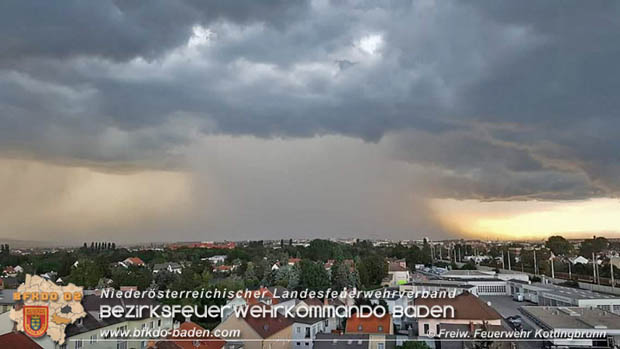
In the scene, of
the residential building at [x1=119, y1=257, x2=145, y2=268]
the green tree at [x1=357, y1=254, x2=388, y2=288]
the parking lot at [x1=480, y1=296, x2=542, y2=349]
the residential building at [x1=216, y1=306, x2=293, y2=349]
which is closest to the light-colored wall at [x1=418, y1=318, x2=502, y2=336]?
the parking lot at [x1=480, y1=296, x2=542, y2=349]

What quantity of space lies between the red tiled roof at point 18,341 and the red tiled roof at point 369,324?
16.6 m

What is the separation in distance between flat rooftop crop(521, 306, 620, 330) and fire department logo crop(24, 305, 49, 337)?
2469cm

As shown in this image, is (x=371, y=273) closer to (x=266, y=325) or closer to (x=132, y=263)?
(x=266, y=325)

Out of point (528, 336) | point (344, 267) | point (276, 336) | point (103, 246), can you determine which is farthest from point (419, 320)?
point (103, 246)

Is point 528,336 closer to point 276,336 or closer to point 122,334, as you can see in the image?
point 276,336

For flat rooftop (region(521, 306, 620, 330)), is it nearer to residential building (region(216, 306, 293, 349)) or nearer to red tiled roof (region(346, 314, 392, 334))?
red tiled roof (region(346, 314, 392, 334))

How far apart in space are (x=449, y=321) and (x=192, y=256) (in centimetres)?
8261

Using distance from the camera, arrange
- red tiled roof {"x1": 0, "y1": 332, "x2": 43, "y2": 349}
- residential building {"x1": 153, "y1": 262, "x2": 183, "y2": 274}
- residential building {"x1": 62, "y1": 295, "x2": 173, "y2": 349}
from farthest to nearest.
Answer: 1. residential building {"x1": 153, "y1": 262, "x2": 183, "y2": 274}
2. residential building {"x1": 62, "y1": 295, "x2": 173, "y2": 349}
3. red tiled roof {"x1": 0, "y1": 332, "x2": 43, "y2": 349}

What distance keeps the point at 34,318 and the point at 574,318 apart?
1117 inches

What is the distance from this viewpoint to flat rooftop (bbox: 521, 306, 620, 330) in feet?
85.1

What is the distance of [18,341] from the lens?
17609 mm

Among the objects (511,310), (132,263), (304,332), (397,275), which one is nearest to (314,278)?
(397,275)

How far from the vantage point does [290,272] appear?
Answer: 55719 millimetres

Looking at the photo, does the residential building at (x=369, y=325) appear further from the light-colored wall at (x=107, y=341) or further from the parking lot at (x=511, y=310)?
the light-colored wall at (x=107, y=341)
